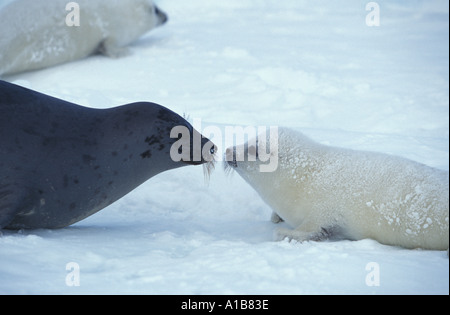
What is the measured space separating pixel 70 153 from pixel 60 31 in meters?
4.23

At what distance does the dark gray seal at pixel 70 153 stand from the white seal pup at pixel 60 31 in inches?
143

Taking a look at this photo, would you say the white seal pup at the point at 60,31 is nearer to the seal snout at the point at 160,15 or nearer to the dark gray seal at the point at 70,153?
the seal snout at the point at 160,15

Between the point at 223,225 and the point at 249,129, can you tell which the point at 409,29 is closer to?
the point at 249,129

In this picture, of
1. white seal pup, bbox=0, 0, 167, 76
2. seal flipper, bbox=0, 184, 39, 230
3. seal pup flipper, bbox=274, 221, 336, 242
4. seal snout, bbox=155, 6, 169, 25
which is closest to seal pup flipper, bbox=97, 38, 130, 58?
white seal pup, bbox=0, 0, 167, 76

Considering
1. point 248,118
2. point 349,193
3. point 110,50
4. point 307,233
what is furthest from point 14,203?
point 110,50

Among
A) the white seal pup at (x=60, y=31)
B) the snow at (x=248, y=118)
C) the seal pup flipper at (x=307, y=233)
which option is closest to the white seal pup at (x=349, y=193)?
the seal pup flipper at (x=307, y=233)

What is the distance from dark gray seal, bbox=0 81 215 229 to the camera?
288 centimetres

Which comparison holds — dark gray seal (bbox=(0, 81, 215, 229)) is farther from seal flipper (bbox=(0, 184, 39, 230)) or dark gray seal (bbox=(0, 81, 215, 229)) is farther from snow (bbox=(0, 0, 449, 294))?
snow (bbox=(0, 0, 449, 294))

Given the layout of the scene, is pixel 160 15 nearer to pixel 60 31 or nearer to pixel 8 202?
pixel 60 31

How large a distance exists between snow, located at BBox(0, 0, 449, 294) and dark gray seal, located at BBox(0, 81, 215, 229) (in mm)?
160

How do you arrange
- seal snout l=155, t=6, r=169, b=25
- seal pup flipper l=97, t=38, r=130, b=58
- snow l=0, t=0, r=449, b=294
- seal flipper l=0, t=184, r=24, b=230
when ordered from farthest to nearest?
1. seal snout l=155, t=6, r=169, b=25
2. seal pup flipper l=97, t=38, r=130, b=58
3. seal flipper l=0, t=184, r=24, b=230
4. snow l=0, t=0, r=449, b=294

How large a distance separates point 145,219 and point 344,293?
1.84 meters

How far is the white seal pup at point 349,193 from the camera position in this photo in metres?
2.78
